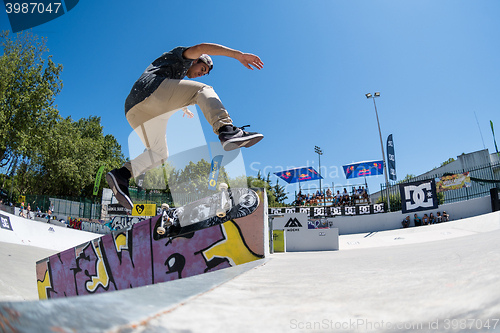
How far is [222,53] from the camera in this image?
2395mm

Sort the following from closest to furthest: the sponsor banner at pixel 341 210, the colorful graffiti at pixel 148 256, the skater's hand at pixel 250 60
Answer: the skater's hand at pixel 250 60, the colorful graffiti at pixel 148 256, the sponsor banner at pixel 341 210

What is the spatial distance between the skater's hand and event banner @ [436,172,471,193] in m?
18.3

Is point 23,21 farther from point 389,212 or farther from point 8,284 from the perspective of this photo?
point 389,212

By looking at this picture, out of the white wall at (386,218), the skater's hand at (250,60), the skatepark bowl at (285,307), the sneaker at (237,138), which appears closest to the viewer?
the skatepark bowl at (285,307)

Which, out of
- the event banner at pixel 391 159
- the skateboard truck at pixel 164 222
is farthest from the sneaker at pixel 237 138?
the event banner at pixel 391 159

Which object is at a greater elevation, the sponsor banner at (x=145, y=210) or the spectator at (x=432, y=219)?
the sponsor banner at (x=145, y=210)

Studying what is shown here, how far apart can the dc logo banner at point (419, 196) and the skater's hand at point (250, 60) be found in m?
16.9

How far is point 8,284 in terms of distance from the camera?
5133mm

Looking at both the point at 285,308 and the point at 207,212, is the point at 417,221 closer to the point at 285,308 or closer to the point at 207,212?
the point at 207,212

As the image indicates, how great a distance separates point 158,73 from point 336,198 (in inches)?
833

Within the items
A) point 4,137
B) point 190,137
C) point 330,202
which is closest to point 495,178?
point 330,202

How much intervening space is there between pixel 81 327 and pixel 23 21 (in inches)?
1114

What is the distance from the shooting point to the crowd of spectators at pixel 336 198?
2077cm

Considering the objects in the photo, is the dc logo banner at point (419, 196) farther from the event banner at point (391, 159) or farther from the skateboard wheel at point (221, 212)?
the skateboard wheel at point (221, 212)
